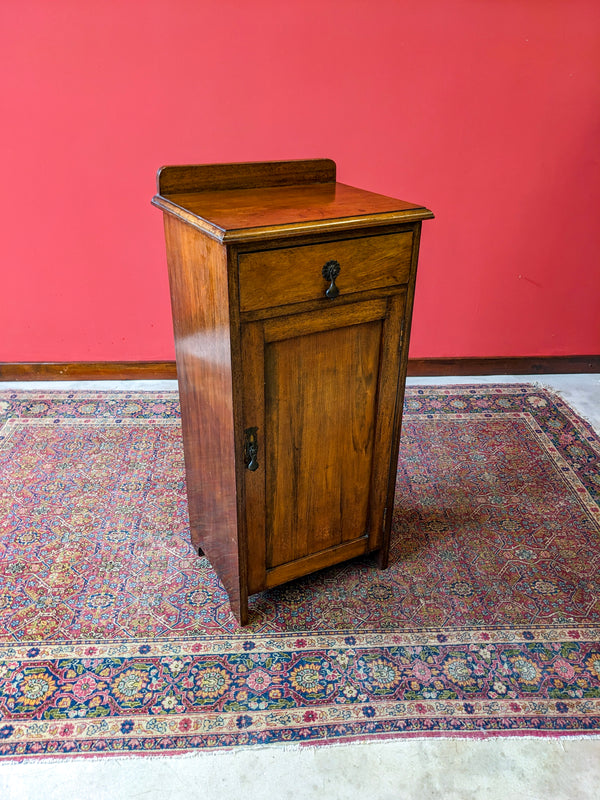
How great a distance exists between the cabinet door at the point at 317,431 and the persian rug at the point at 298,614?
20 cm

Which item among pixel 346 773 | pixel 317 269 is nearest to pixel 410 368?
pixel 317 269

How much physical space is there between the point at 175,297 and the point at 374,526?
94 centimetres

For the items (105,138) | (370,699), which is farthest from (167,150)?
(370,699)

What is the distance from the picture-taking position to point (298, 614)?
6.57 feet

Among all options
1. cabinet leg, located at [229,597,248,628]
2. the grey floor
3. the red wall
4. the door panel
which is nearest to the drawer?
the door panel

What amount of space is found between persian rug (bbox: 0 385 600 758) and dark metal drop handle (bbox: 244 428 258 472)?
551mm

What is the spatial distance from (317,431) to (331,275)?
1.49 ft

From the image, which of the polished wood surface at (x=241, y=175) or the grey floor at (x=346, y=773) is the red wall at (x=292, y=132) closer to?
the polished wood surface at (x=241, y=175)

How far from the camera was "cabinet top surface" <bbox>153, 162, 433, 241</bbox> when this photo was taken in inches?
58.5

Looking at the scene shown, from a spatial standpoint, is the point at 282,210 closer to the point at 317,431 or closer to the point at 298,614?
the point at 317,431

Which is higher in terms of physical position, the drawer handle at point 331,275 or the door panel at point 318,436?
the drawer handle at point 331,275

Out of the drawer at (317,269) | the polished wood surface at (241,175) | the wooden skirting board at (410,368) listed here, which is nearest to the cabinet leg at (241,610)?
the drawer at (317,269)

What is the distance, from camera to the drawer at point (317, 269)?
5.01 ft

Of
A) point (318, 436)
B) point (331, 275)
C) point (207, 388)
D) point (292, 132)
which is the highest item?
point (292, 132)
